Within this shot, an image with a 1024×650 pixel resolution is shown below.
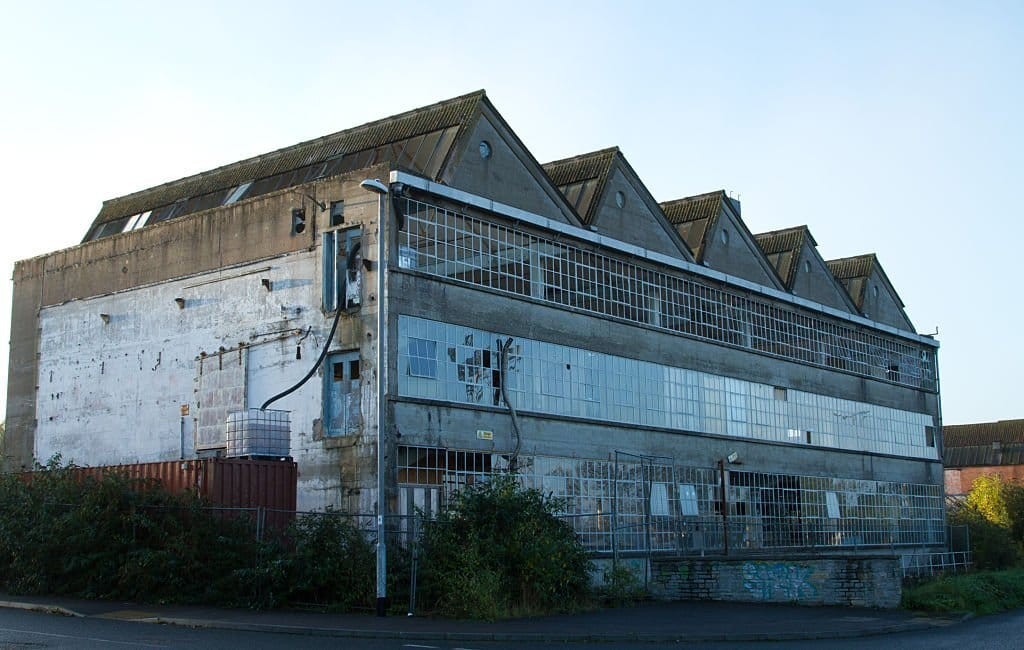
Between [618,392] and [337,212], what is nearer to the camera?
[337,212]

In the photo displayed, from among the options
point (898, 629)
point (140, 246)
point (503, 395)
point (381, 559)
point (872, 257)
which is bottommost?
point (898, 629)

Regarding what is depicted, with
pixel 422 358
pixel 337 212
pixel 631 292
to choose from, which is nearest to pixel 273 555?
pixel 422 358

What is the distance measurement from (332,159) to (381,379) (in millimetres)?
9167

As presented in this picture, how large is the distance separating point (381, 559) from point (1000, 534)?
38039 millimetres

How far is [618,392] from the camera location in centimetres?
3356

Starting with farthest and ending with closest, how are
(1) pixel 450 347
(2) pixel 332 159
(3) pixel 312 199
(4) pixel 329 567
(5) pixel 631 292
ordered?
1. (5) pixel 631 292
2. (2) pixel 332 159
3. (3) pixel 312 199
4. (1) pixel 450 347
5. (4) pixel 329 567

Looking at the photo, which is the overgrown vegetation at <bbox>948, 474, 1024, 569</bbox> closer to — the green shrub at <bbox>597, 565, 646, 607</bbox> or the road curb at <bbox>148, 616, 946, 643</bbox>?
the green shrub at <bbox>597, 565, 646, 607</bbox>

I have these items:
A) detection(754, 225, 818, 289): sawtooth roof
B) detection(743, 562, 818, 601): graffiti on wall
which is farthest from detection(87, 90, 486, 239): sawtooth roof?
detection(754, 225, 818, 289): sawtooth roof

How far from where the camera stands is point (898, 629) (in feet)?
69.9

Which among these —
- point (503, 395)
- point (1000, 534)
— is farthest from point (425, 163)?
point (1000, 534)

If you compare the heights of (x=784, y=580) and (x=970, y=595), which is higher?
(x=784, y=580)

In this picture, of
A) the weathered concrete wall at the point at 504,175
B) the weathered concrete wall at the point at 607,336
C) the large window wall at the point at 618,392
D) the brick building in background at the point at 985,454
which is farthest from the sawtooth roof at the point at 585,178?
the brick building in background at the point at 985,454

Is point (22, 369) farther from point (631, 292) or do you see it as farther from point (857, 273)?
point (857, 273)

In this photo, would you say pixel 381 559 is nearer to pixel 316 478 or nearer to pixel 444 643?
pixel 444 643
